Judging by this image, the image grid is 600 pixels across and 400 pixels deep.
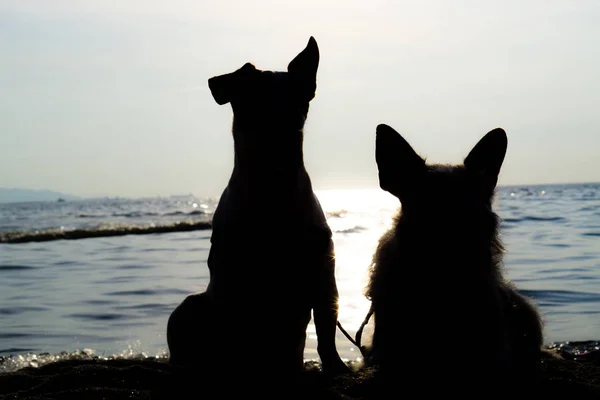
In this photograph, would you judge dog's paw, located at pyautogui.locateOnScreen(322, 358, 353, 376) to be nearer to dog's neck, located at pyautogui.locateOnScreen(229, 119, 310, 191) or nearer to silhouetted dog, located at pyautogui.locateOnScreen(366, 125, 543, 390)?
silhouetted dog, located at pyautogui.locateOnScreen(366, 125, 543, 390)

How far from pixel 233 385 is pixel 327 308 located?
27.7 inches

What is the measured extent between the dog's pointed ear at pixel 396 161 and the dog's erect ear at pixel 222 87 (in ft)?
2.73

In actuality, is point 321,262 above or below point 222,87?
below

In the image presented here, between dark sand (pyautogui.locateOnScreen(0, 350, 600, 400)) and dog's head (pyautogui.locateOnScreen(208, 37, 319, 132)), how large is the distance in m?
1.40

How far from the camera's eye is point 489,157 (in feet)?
11.6

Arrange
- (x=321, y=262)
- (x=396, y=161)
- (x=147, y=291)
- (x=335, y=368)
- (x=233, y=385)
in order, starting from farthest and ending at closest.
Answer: (x=147, y=291) < (x=335, y=368) < (x=233, y=385) < (x=321, y=262) < (x=396, y=161)

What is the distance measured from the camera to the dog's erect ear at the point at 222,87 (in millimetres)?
3658

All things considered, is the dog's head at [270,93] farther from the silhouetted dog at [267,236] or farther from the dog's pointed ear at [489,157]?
the dog's pointed ear at [489,157]

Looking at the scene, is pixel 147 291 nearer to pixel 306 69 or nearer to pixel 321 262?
pixel 321 262

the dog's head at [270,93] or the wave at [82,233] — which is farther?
the wave at [82,233]

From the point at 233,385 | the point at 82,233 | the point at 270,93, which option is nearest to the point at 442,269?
the point at 270,93

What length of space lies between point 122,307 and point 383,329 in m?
4.41

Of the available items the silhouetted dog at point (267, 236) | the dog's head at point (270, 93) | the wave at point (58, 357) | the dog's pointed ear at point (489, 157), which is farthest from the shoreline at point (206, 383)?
the dog's head at point (270, 93)

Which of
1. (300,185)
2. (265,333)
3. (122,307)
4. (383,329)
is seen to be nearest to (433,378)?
(383,329)
